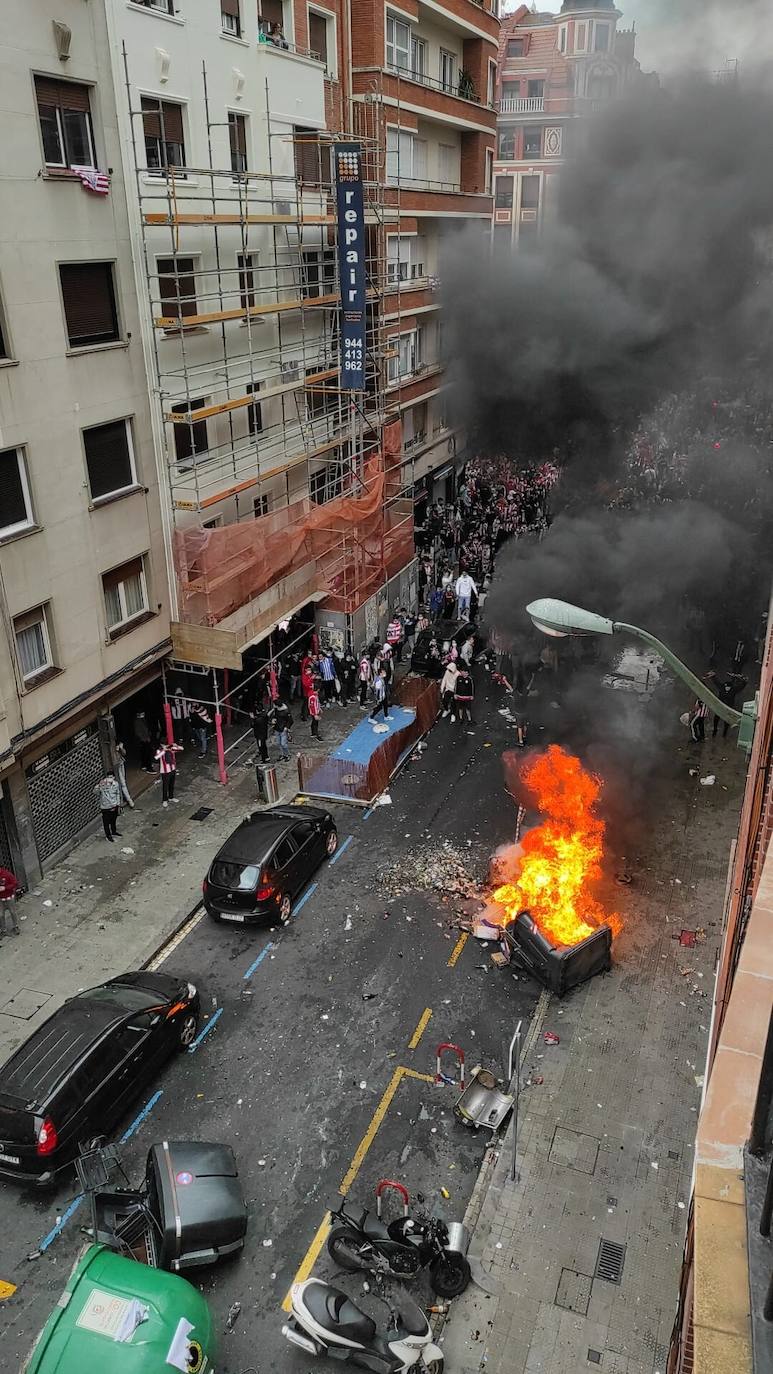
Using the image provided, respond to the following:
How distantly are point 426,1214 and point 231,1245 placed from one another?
1807mm

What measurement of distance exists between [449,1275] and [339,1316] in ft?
3.72

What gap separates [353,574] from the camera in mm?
20594

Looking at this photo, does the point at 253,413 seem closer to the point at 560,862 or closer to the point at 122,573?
the point at 122,573

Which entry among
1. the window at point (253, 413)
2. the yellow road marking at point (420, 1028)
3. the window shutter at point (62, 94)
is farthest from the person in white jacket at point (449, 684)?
the window shutter at point (62, 94)

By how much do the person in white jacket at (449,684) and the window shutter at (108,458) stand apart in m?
7.04

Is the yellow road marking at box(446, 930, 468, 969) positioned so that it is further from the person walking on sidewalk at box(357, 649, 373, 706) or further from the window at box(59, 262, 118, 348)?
the window at box(59, 262, 118, 348)

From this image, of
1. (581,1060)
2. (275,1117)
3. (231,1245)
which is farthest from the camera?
(581,1060)

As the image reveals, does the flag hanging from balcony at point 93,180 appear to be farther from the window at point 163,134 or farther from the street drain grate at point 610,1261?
the street drain grate at point 610,1261

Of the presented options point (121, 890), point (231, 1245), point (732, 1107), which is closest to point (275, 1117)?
point (231, 1245)

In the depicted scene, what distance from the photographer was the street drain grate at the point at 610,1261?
804cm

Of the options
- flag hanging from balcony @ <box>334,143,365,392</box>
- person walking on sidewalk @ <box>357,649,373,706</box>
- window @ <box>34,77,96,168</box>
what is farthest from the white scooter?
flag hanging from balcony @ <box>334,143,365,392</box>

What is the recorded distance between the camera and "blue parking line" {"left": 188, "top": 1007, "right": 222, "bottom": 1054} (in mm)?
10578

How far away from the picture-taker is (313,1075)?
10219mm

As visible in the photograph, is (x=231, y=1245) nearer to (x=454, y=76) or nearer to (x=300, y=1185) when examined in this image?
(x=300, y=1185)
